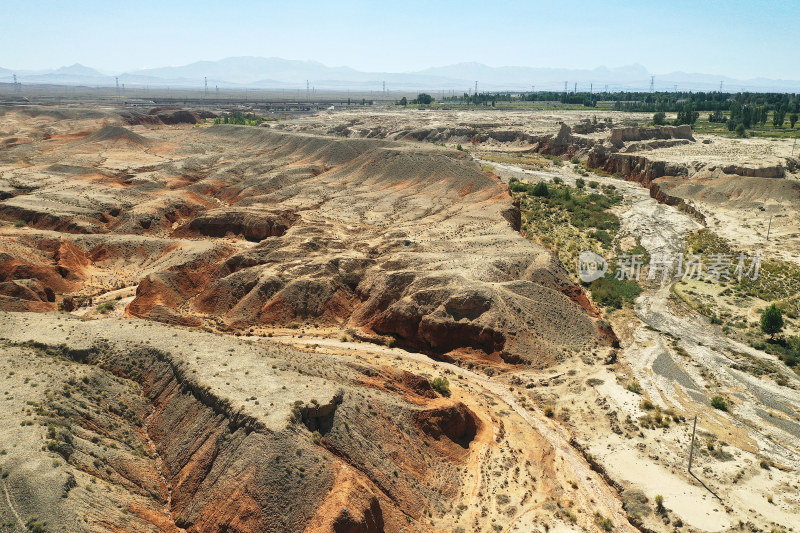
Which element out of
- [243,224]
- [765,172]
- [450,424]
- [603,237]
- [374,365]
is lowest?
[450,424]

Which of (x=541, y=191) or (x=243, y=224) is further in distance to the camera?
(x=541, y=191)

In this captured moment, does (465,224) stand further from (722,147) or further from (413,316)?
(722,147)

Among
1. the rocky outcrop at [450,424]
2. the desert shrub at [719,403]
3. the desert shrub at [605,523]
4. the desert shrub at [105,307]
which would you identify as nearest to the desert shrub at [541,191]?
the desert shrub at [719,403]

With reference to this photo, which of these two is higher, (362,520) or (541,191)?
(541,191)

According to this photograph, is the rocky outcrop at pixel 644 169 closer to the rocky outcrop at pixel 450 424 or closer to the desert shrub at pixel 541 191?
the desert shrub at pixel 541 191

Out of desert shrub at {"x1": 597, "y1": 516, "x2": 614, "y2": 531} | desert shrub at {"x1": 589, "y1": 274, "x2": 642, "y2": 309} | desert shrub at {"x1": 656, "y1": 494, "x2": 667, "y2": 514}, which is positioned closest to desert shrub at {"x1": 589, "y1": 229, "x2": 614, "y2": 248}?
desert shrub at {"x1": 589, "y1": 274, "x2": 642, "y2": 309}

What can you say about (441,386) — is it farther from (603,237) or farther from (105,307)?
(603,237)

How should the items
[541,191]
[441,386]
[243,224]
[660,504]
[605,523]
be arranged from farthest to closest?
[541,191]
[243,224]
[441,386]
[660,504]
[605,523]

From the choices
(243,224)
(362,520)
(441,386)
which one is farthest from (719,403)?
(243,224)
